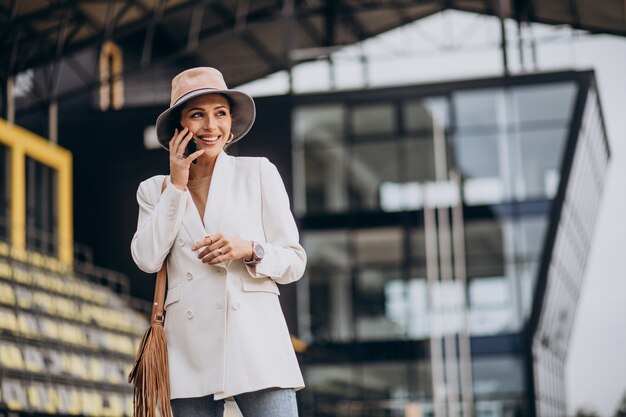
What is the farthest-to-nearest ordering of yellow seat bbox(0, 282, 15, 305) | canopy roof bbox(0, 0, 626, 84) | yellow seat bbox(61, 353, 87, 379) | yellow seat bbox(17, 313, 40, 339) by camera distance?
1. canopy roof bbox(0, 0, 626, 84)
2. yellow seat bbox(61, 353, 87, 379)
3. yellow seat bbox(0, 282, 15, 305)
4. yellow seat bbox(17, 313, 40, 339)

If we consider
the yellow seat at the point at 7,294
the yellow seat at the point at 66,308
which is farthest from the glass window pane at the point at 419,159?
the yellow seat at the point at 7,294

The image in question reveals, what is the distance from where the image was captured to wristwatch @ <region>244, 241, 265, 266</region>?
2988 millimetres

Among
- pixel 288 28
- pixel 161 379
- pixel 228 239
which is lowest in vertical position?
pixel 161 379

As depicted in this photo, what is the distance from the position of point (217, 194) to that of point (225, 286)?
0.24 metres

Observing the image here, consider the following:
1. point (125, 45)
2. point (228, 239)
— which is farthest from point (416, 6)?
point (228, 239)

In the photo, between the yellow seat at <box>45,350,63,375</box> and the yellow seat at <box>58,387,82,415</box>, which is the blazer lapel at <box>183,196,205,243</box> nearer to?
the yellow seat at <box>58,387,82,415</box>

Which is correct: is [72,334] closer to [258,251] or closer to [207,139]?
[207,139]

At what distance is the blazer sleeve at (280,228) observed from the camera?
310 centimetres

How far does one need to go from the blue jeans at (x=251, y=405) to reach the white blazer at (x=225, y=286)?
0.10 ft

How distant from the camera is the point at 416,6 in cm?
2833

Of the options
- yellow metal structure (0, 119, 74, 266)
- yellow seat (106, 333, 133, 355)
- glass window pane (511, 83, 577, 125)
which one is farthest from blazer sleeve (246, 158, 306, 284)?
glass window pane (511, 83, 577, 125)

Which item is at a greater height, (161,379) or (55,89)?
(55,89)

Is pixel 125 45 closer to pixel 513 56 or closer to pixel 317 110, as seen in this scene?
pixel 317 110

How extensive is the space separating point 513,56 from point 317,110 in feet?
14.7
